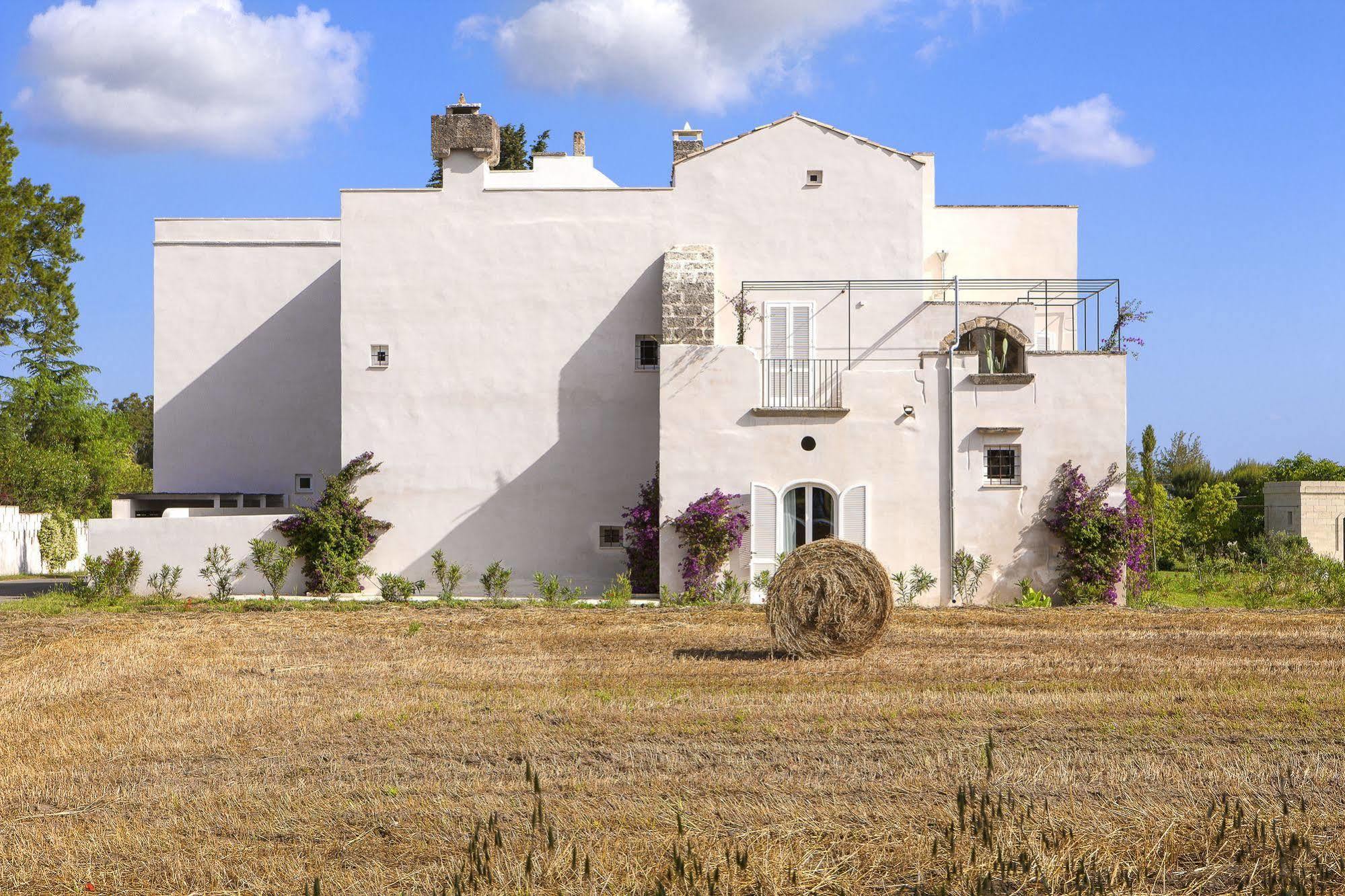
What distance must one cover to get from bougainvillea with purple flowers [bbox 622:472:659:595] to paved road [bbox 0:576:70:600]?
11.8 meters

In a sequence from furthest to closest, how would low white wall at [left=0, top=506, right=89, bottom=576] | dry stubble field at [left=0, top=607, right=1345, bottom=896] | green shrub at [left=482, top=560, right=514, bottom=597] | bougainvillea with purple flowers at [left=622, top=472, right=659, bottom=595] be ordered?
low white wall at [left=0, top=506, right=89, bottom=576] < bougainvillea with purple flowers at [left=622, top=472, right=659, bottom=595] < green shrub at [left=482, top=560, right=514, bottom=597] < dry stubble field at [left=0, top=607, right=1345, bottom=896]

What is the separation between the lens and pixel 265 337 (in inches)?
1115

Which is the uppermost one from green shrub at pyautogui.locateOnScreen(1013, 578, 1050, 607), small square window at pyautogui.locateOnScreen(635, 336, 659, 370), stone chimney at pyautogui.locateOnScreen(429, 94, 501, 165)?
stone chimney at pyautogui.locateOnScreen(429, 94, 501, 165)

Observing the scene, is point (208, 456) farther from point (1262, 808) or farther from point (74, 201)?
point (1262, 808)

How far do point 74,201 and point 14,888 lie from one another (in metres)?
36.9

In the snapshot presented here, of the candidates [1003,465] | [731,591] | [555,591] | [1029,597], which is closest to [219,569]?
[555,591]

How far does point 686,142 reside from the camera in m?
27.4

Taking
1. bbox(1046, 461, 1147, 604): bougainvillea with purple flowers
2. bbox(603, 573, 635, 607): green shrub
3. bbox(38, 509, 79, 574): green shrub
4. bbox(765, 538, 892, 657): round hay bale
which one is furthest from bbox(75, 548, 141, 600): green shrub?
bbox(1046, 461, 1147, 604): bougainvillea with purple flowers

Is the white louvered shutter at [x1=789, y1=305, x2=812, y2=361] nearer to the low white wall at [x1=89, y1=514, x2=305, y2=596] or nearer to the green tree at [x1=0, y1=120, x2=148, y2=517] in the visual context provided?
the low white wall at [x1=89, y1=514, x2=305, y2=596]

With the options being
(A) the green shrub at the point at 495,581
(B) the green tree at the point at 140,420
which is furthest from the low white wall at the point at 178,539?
(B) the green tree at the point at 140,420

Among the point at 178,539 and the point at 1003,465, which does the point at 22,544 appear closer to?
the point at 178,539

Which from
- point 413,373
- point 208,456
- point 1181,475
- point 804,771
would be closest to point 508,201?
point 413,373

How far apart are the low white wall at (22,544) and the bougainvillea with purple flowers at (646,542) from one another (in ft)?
65.6

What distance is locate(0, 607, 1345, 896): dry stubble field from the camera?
5.91m
